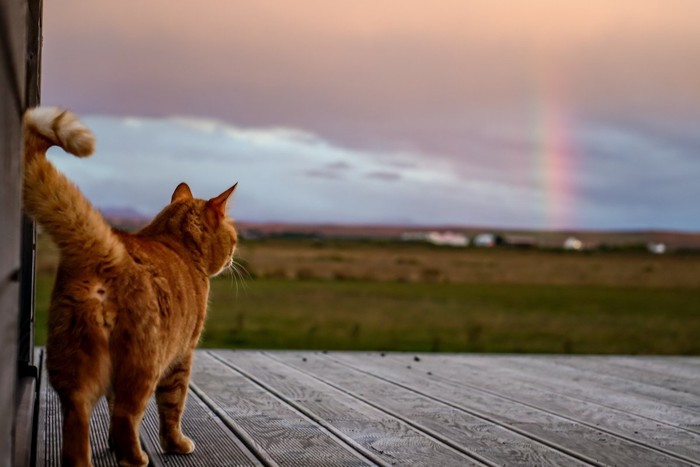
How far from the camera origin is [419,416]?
390cm

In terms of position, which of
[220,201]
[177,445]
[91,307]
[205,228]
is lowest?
[177,445]

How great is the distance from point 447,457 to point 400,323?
15.5 m

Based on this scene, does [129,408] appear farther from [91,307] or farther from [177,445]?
[177,445]

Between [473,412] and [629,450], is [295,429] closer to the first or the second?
[473,412]

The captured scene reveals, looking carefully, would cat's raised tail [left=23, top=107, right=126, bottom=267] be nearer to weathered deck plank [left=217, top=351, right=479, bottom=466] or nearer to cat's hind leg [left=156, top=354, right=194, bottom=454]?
cat's hind leg [left=156, top=354, right=194, bottom=454]

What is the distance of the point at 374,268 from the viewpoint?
122ft

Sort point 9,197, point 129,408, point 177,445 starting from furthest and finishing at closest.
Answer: point 177,445 → point 129,408 → point 9,197

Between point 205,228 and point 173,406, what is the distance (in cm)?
69

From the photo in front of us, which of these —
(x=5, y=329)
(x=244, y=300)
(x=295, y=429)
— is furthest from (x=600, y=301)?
(x=5, y=329)

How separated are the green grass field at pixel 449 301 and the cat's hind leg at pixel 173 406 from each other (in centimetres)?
77

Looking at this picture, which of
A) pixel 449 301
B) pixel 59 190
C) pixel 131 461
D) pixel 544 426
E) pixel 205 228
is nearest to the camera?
pixel 59 190

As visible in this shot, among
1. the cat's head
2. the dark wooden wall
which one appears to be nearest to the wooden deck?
the cat's head

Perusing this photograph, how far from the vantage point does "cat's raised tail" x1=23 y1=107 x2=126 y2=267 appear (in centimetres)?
233

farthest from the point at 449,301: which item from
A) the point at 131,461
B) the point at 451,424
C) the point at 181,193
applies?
the point at 131,461
